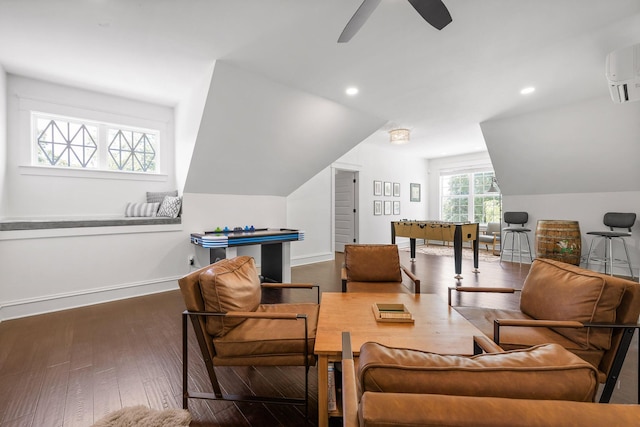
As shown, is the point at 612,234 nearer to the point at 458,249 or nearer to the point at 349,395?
the point at 458,249

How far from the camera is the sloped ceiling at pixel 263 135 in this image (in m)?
3.32

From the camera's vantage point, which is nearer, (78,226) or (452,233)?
(78,226)

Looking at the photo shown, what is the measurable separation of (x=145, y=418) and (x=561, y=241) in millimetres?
6002

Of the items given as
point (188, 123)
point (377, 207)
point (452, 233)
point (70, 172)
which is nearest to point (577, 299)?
point (452, 233)

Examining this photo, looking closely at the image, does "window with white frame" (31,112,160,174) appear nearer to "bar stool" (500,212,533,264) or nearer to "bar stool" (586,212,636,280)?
"bar stool" (500,212,533,264)

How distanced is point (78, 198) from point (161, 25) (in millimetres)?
2740

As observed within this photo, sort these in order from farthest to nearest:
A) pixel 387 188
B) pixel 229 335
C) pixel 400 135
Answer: pixel 387 188, pixel 400 135, pixel 229 335

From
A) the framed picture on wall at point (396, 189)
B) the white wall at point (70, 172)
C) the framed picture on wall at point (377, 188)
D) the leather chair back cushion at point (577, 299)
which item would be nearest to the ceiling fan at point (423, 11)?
the leather chair back cushion at point (577, 299)

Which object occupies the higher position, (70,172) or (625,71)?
(625,71)

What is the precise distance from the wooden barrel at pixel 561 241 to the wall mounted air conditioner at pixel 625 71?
2.72m

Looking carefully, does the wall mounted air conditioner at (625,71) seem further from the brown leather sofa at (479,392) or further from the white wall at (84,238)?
the white wall at (84,238)

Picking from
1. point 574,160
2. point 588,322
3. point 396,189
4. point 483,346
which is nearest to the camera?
point 483,346

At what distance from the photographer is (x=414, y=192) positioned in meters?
8.38

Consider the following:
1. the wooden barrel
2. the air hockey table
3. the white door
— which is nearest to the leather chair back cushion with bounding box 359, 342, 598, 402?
the air hockey table
